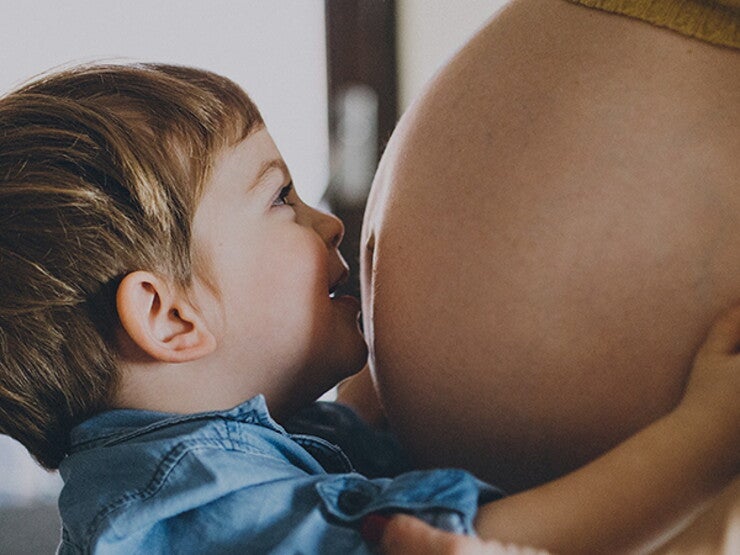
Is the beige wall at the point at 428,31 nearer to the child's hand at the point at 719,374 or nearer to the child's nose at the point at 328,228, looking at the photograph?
the child's nose at the point at 328,228

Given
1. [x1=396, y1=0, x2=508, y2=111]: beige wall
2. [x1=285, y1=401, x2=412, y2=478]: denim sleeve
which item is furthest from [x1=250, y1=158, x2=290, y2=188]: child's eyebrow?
[x1=396, y1=0, x2=508, y2=111]: beige wall

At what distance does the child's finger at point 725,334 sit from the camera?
24.0 inches

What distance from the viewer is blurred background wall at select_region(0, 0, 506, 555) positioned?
4.50 ft

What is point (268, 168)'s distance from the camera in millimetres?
887

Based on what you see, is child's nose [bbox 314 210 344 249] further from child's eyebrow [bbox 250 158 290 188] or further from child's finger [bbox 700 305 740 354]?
child's finger [bbox 700 305 740 354]

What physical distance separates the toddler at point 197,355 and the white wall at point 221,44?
57cm

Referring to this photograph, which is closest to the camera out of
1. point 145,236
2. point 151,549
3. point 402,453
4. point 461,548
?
point 461,548

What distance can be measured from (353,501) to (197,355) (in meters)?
0.22

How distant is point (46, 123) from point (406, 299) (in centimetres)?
36

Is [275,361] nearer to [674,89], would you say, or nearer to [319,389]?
[319,389]

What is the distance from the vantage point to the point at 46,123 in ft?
2.69

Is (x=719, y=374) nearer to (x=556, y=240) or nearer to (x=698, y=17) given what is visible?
(x=556, y=240)

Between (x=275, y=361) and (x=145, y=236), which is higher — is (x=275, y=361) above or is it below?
below

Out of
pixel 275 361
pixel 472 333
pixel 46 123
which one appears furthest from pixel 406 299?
pixel 46 123
